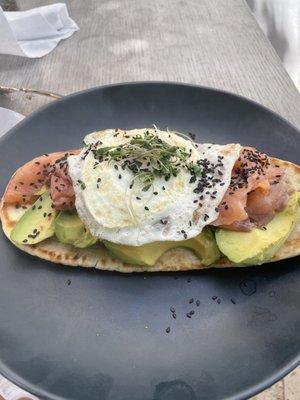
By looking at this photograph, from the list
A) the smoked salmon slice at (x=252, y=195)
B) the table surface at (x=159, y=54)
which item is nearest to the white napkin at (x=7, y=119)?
the table surface at (x=159, y=54)

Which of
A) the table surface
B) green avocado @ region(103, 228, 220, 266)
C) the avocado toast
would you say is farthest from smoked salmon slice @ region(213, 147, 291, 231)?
the table surface

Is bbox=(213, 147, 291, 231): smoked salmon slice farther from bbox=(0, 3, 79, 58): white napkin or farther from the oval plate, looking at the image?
bbox=(0, 3, 79, 58): white napkin

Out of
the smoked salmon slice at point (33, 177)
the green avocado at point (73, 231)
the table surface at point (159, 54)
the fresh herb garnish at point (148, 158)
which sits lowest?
the table surface at point (159, 54)

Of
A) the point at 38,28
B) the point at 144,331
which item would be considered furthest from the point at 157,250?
the point at 38,28

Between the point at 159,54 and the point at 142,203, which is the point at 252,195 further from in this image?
the point at 159,54

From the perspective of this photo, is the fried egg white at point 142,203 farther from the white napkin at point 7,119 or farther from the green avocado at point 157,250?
the white napkin at point 7,119

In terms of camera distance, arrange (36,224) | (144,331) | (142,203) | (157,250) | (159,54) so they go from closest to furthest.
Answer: (144,331), (142,203), (157,250), (36,224), (159,54)

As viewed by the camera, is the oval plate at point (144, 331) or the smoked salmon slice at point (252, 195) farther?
the smoked salmon slice at point (252, 195)
